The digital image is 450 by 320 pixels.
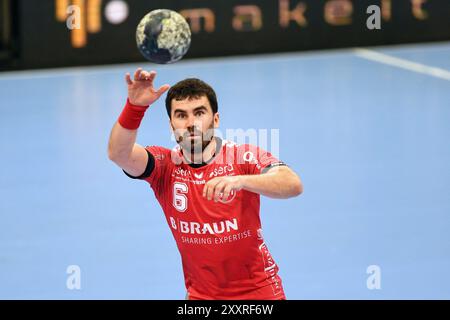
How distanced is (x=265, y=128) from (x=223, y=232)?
784 centimetres

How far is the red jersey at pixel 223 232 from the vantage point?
18.0 feet

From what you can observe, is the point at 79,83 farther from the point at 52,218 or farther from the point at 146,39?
the point at 146,39

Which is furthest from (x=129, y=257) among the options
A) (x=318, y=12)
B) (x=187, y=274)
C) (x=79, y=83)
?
(x=318, y=12)

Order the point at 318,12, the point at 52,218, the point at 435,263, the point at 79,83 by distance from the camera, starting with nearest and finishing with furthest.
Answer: the point at 435,263 < the point at 52,218 < the point at 79,83 < the point at 318,12

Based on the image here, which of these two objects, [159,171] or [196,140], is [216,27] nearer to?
[159,171]

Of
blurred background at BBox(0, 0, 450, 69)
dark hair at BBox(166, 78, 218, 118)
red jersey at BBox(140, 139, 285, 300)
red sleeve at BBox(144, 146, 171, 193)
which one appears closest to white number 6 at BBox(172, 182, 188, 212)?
red jersey at BBox(140, 139, 285, 300)

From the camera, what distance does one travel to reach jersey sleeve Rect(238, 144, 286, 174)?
216 inches

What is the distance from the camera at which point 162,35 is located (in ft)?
19.0

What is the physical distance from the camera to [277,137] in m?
12.6

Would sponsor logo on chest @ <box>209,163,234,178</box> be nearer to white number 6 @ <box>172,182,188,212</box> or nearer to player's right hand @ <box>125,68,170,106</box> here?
white number 6 @ <box>172,182,188,212</box>

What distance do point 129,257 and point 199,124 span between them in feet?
12.0

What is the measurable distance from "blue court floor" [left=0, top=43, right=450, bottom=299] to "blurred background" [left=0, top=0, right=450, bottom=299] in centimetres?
3

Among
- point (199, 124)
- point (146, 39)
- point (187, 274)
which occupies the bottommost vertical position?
point (187, 274)

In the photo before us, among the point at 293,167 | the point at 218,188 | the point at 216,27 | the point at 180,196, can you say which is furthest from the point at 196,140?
the point at 216,27
